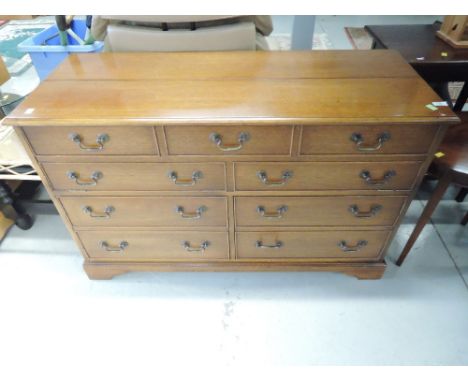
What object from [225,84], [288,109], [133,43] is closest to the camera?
[288,109]

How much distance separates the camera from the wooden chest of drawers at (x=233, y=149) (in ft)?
3.26

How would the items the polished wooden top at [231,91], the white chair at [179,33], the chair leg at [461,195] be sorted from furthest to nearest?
the chair leg at [461,195], the white chair at [179,33], the polished wooden top at [231,91]

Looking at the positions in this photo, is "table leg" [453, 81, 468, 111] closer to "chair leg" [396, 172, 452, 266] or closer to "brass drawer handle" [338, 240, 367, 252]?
"chair leg" [396, 172, 452, 266]

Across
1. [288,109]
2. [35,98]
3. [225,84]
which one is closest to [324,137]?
[288,109]

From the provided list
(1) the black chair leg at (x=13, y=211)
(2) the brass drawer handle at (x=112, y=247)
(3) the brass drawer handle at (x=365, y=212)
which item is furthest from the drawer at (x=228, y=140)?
(1) the black chair leg at (x=13, y=211)

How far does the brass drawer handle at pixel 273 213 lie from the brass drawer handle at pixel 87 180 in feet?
2.02

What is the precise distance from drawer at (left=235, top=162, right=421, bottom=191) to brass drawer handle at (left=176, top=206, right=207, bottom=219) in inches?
7.3

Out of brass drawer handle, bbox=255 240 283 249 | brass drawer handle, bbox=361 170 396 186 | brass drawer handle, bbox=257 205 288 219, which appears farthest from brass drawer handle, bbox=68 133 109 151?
brass drawer handle, bbox=361 170 396 186

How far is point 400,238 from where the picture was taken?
5.62 ft

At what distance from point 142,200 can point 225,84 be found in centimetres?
54

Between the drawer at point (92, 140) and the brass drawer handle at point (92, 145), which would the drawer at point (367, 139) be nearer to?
the drawer at point (92, 140)

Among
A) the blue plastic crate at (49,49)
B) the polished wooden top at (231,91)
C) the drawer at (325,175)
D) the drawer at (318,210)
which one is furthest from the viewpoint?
the blue plastic crate at (49,49)

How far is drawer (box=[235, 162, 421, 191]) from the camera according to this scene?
1.09 meters
